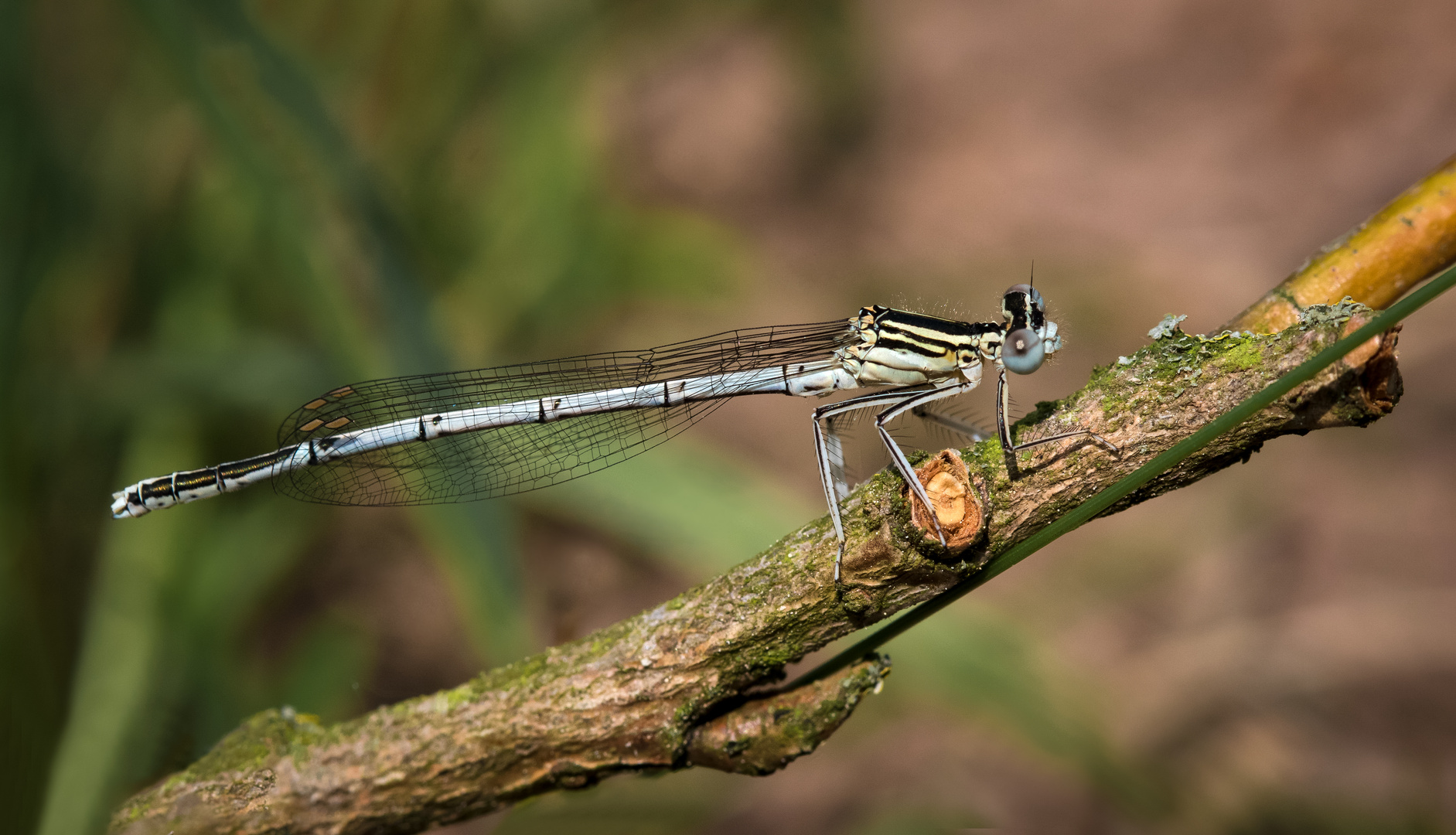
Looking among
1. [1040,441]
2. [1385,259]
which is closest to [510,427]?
[1040,441]

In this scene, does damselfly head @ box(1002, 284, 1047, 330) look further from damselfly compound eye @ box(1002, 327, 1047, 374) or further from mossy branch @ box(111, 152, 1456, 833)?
mossy branch @ box(111, 152, 1456, 833)

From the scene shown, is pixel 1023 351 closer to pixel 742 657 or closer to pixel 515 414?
pixel 742 657

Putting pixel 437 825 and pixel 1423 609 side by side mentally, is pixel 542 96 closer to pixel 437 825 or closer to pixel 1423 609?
pixel 437 825

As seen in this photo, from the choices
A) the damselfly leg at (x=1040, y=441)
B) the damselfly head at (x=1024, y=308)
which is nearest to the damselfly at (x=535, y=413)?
the damselfly head at (x=1024, y=308)

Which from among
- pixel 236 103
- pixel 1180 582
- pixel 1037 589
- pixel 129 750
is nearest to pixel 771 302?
pixel 1037 589

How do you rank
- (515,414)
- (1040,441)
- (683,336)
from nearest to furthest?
(1040,441)
(515,414)
(683,336)

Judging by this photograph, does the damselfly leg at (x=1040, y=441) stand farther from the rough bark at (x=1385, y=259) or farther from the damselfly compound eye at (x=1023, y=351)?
the damselfly compound eye at (x=1023, y=351)

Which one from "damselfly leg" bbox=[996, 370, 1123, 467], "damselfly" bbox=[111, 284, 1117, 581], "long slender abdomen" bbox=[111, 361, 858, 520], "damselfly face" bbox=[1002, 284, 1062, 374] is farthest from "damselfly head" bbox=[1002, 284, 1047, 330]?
"damselfly leg" bbox=[996, 370, 1123, 467]
